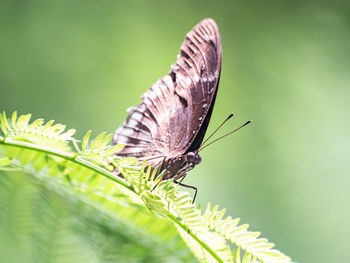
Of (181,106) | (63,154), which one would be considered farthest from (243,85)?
(63,154)

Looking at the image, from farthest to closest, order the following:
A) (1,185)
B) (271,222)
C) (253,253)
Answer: (271,222) → (1,185) → (253,253)

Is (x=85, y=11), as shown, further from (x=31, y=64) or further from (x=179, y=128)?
(x=179, y=128)

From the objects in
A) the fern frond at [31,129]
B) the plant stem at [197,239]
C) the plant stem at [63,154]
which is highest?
the fern frond at [31,129]

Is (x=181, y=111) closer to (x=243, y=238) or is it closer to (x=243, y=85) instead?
(x=243, y=238)

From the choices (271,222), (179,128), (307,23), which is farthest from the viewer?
(307,23)

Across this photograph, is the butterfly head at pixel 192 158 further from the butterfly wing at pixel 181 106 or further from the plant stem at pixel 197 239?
the plant stem at pixel 197 239

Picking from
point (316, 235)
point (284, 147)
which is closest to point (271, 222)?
point (316, 235)

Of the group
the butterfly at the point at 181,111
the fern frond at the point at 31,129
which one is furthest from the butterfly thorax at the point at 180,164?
the fern frond at the point at 31,129
